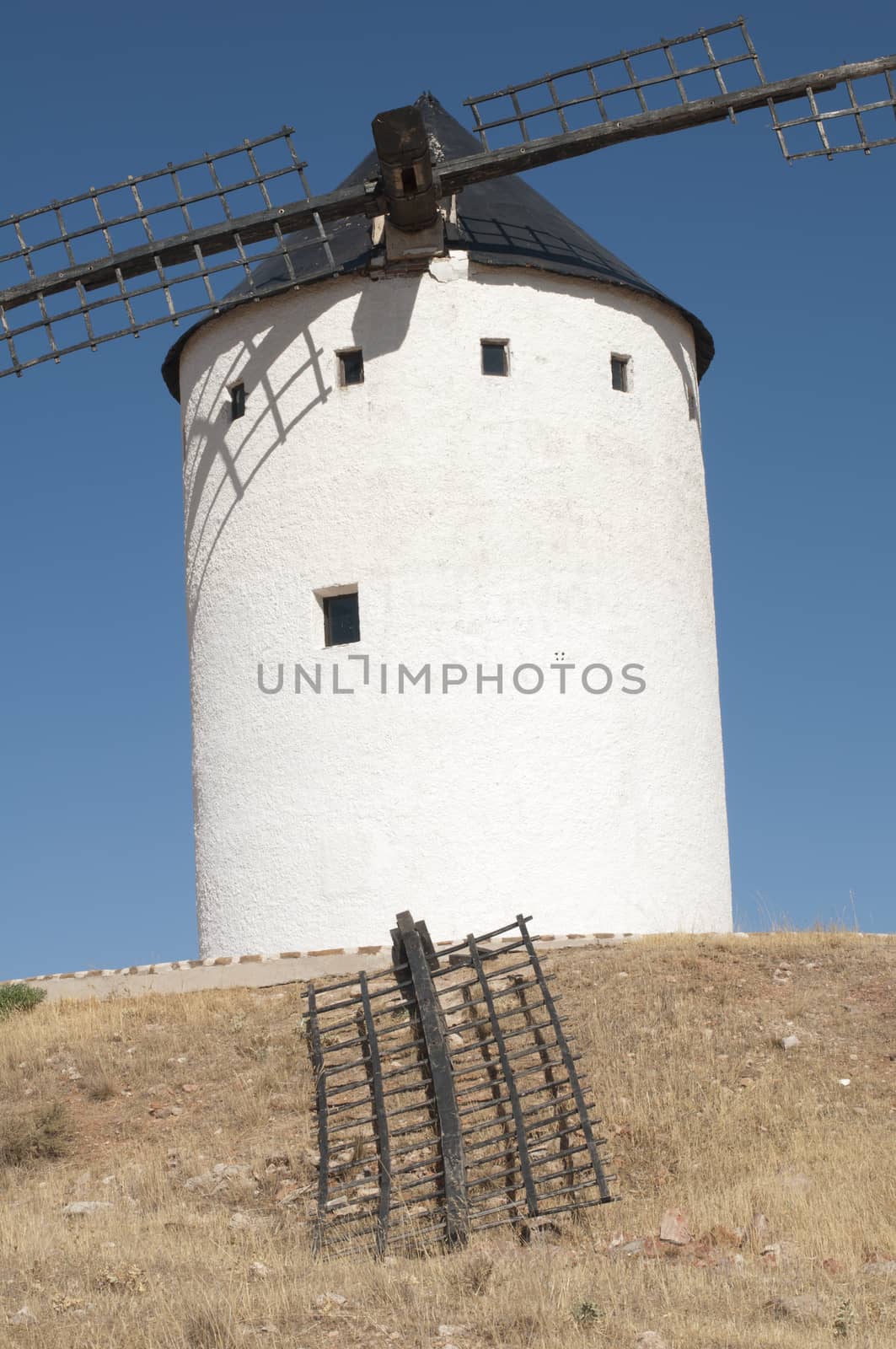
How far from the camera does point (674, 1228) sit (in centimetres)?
977

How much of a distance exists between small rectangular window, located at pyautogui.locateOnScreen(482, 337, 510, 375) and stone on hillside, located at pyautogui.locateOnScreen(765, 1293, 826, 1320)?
33.9 ft

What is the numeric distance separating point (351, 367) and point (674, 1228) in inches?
387

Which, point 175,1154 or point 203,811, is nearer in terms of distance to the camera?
point 175,1154

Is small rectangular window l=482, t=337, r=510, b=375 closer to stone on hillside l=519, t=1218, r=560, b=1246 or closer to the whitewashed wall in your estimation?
the whitewashed wall

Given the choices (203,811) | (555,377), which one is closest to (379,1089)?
(203,811)

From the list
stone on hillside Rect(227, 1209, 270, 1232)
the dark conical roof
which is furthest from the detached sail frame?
the dark conical roof

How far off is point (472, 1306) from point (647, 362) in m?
11.1

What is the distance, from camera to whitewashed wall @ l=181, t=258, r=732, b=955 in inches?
629

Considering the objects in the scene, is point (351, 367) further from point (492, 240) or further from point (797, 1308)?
point (797, 1308)

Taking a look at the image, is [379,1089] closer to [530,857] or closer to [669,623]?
[530,857]

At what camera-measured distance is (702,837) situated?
16984mm

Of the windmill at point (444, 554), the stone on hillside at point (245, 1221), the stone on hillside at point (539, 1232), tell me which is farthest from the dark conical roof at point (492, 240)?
the stone on hillside at point (539, 1232)

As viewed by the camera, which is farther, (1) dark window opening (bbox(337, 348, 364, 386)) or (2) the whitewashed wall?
(1) dark window opening (bbox(337, 348, 364, 386))

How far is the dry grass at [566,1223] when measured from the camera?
8.51m
